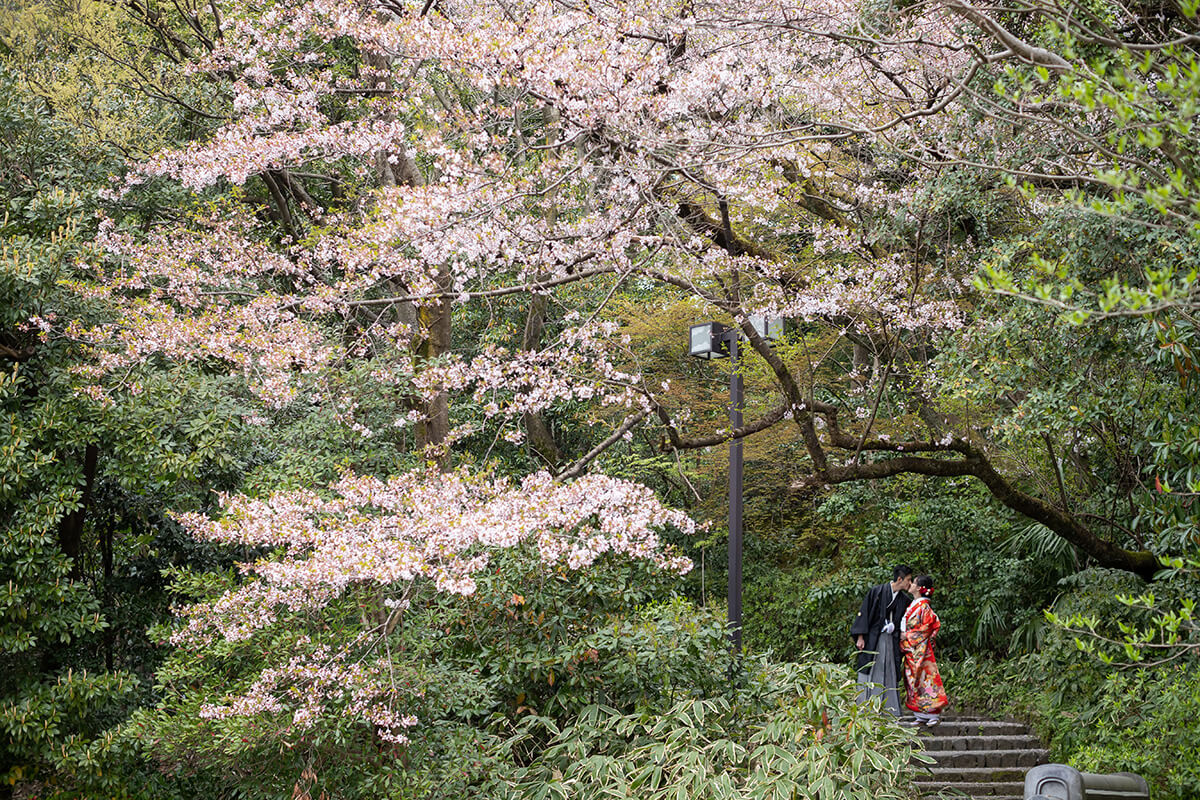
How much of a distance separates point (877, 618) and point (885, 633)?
0.13 metres

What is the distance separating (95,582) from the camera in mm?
7648

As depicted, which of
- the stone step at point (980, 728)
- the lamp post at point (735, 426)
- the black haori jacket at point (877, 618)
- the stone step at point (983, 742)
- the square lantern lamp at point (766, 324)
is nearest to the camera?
the square lantern lamp at point (766, 324)

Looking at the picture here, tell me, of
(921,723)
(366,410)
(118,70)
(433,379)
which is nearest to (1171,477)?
(921,723)

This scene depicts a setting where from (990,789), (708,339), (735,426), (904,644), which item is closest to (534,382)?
(708,339)

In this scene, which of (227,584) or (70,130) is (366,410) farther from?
(70,130)

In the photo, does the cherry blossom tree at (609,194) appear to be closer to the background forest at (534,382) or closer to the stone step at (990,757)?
the background forest at (534,382)

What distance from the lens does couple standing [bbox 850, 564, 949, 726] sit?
6836 mm

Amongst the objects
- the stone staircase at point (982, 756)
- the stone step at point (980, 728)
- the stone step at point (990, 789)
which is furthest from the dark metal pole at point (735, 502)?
the stone step at point (980, 728)

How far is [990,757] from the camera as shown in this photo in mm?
6977

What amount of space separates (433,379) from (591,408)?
4117mm

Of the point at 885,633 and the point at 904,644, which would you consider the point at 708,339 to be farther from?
the point at 904,644

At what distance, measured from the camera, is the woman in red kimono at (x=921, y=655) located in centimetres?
683

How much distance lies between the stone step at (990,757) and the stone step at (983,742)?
6cm

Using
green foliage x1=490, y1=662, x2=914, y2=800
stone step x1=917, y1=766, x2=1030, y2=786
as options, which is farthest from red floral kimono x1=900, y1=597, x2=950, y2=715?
green foliage x1=490, y1=662, x2=914, y2=800
